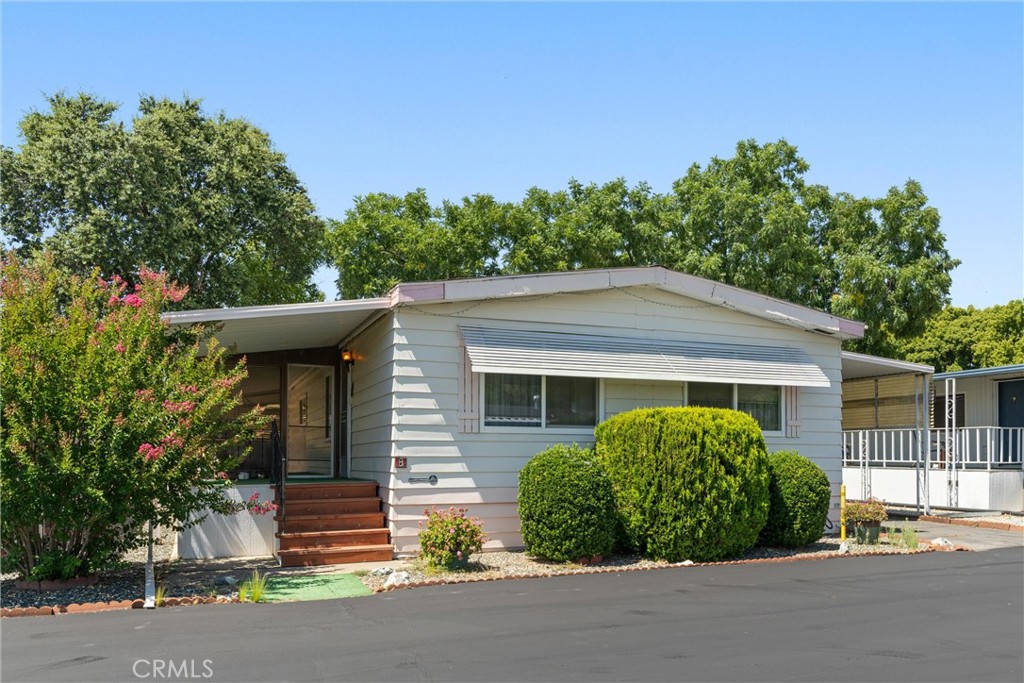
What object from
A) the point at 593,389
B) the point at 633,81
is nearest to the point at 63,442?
the point at 593,389

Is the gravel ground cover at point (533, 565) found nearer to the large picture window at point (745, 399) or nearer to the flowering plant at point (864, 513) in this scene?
the flowering plant at point (864, 513)

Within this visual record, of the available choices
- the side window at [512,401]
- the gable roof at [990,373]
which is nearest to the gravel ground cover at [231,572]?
the side window at [512,401]

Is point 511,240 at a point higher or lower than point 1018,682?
higher

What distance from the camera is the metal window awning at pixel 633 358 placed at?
1178 cm

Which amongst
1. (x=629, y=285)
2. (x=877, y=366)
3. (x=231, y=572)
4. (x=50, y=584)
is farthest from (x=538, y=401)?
(x=877, y=366)

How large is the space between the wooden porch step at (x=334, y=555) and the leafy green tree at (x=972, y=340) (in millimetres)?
22492

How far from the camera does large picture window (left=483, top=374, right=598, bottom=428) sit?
12.0 meters

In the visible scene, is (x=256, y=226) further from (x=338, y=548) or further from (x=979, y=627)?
(x=979, y=627)

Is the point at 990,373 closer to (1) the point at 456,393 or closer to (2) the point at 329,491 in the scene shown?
(1) the point at 456,393

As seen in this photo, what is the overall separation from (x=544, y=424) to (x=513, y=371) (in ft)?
3.42

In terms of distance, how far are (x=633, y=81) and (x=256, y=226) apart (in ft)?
50.3

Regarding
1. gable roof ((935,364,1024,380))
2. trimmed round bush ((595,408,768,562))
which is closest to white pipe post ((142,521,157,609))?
trimmed round bush ((595,408,768,562))

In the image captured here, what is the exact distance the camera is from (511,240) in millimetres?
25812

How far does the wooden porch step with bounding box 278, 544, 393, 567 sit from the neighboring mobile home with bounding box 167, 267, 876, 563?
0.17 feet
